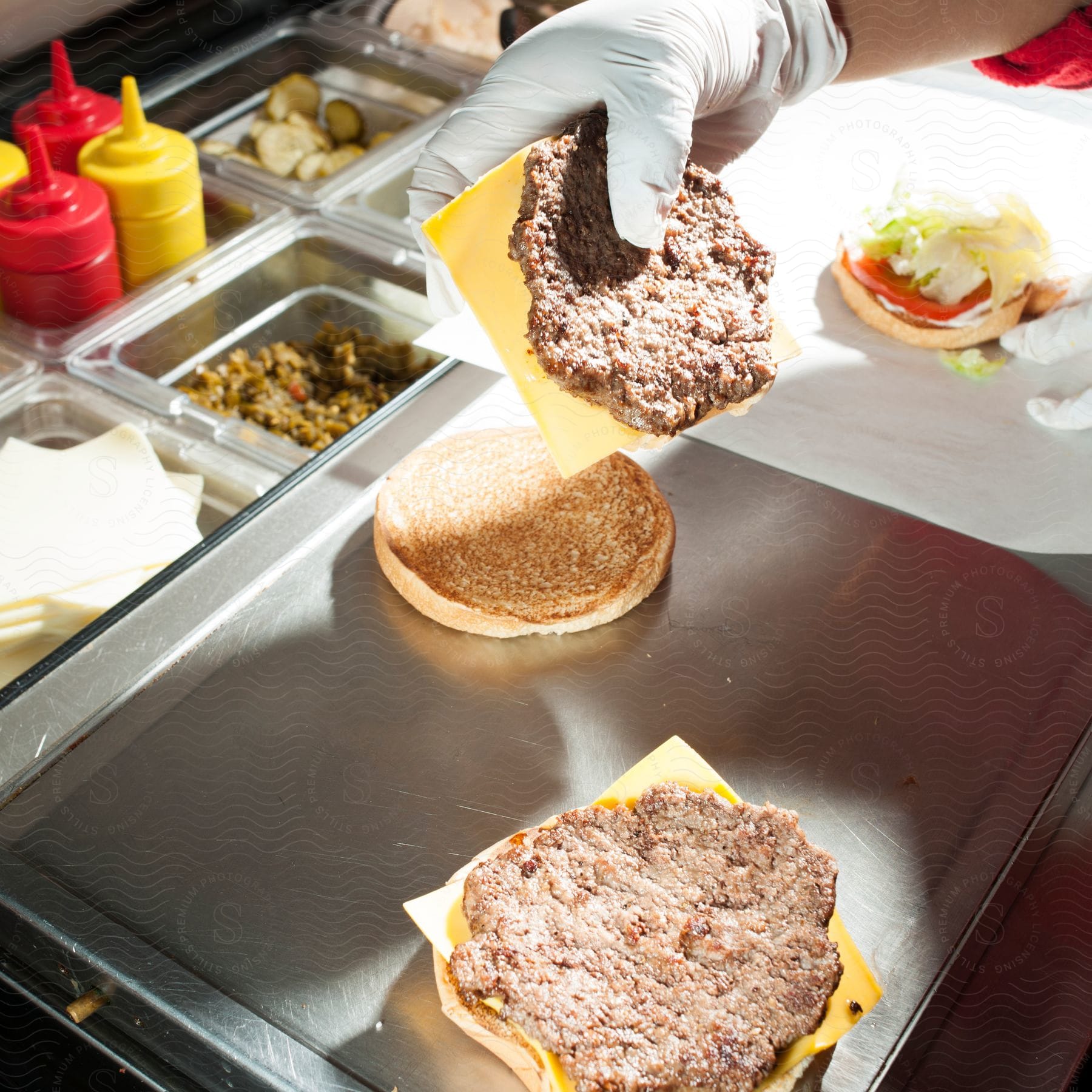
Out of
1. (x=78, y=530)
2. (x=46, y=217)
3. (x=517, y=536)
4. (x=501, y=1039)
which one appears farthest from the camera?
(x=46, y=217)

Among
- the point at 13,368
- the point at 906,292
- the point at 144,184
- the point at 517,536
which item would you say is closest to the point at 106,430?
the point at 13,368

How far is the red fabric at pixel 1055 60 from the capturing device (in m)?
2.07

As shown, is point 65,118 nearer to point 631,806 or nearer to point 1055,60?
point 631,806

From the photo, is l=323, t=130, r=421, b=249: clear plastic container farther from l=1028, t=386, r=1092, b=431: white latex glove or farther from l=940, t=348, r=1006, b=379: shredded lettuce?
l=1028, t=386, r=1092, b=431: white latex glove

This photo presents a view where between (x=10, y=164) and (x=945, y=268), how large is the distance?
206 cm

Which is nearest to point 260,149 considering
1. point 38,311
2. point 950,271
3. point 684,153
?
point 38,311

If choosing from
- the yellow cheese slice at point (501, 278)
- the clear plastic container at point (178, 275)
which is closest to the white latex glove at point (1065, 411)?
the yellow cheese slice at point (501, 278)

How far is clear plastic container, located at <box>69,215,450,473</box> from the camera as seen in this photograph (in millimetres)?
2182

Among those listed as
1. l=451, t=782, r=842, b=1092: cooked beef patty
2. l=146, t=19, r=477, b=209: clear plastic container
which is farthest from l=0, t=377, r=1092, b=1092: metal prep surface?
l=146, t=19, r=477, b=209: clear plastic container

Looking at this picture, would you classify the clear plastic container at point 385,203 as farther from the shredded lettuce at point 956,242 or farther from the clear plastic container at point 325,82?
the shredded lettuce at point 956,242

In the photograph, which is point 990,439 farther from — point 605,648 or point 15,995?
point 15,995

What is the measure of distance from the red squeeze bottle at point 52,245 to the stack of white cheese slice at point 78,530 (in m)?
0.39

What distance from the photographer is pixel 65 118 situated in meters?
2.34

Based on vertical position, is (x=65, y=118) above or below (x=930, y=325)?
above
